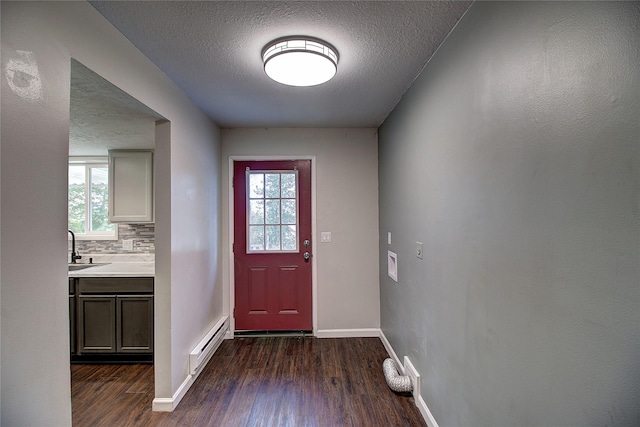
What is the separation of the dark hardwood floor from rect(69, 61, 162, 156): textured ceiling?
207cm

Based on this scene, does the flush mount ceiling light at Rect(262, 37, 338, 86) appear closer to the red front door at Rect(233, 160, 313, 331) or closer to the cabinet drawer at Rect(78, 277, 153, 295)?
the red front door at Rect(233, 160, 313, 331)

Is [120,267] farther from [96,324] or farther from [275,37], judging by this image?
[275,37]

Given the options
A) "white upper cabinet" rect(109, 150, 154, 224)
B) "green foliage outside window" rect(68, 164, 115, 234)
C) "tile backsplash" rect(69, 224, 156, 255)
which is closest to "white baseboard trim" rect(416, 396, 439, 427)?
"white upper cabinet" rect(109, 150, 154, 224)

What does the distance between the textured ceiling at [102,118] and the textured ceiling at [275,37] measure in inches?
12.0

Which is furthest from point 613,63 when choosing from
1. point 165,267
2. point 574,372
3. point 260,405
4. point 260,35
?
point 260,405

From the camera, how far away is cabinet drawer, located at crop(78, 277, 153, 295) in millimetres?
2627

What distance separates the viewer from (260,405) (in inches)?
82.1

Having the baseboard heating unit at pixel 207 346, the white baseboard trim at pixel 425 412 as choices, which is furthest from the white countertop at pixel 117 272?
the white baseboard trim at pixel 425 412

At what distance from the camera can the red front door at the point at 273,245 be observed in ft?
10.8

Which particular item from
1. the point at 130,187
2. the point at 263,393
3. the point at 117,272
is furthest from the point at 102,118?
the point at 263,393

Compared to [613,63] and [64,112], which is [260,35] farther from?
[613,63]

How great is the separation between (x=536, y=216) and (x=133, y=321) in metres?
3.11

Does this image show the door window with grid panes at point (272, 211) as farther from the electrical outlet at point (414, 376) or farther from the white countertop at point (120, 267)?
the electrical outlet at point (414, 376)

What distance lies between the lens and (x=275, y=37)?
1.56 metres
